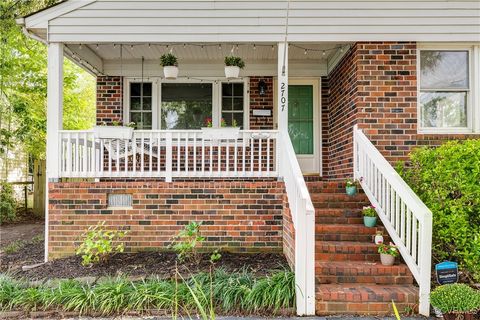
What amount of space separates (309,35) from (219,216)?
3227 millimetres

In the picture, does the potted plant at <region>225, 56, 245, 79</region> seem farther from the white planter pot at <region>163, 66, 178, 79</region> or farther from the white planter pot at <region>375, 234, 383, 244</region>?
the white planter pot at <region>375, 234, 383, 244</region>

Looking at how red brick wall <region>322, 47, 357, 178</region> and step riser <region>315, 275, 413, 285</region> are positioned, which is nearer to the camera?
step riser <region>315, 275, 413, 285</region>

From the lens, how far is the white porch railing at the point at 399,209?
396 centimetres

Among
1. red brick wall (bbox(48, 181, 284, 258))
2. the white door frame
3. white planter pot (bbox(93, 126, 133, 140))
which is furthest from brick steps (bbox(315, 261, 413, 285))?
the white door frame

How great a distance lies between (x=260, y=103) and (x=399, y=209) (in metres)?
4.13

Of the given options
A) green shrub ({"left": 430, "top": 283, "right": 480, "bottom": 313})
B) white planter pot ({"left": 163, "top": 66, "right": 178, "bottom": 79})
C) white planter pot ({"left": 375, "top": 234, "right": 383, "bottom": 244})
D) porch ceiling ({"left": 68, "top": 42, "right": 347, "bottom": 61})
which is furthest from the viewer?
porch ceiling ({"left": 68, "top": 42, "right": 347, "bottom": 61})

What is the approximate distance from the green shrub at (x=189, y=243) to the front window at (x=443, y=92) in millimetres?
4102

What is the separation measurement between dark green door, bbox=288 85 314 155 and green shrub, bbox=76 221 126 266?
13.5 ft

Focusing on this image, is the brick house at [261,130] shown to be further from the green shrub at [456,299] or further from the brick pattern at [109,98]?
the green shrub at [456,299]

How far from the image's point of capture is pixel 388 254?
4.44 m

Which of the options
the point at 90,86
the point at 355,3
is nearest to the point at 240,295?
the point at 355,3

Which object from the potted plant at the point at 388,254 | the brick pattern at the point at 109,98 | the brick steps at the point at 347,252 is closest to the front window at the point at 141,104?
the brick pattern at the point at 109,98

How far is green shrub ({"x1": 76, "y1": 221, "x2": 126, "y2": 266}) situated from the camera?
16.8 ft

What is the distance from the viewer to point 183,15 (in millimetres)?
6137
